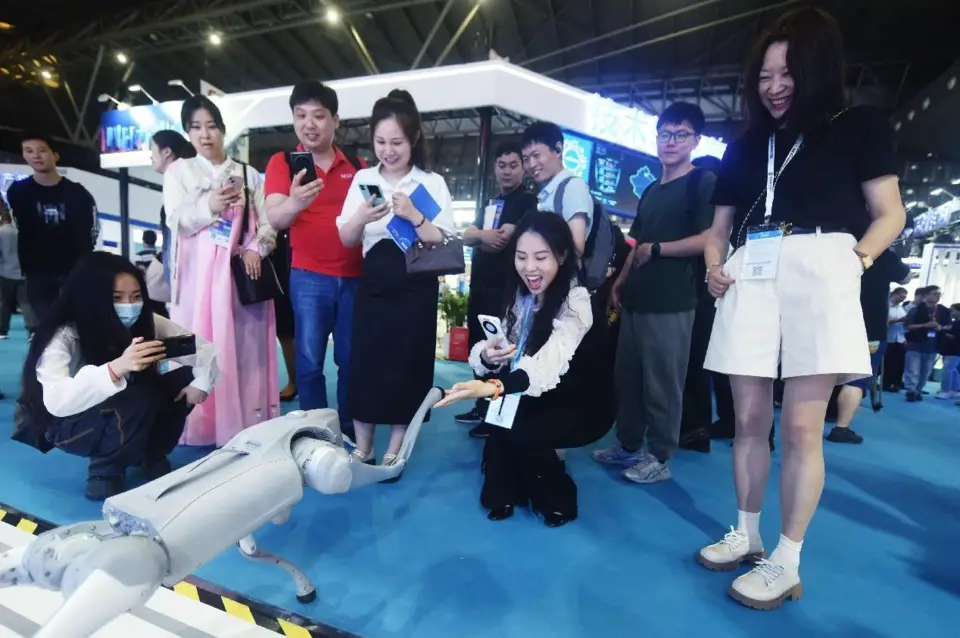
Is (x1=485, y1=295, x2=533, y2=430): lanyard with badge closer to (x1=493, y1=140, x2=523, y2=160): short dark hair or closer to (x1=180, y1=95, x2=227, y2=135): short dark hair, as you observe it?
(x1=493, y1=140, x2=523, y2=160): short dark hair

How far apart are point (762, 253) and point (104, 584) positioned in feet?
4.90

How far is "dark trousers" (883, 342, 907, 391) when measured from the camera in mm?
5934

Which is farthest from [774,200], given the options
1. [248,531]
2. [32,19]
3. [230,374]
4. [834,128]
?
[32,19]

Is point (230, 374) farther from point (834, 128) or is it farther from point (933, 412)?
point (933, 412)

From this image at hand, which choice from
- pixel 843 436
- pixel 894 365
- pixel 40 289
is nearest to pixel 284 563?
pixel 40 289

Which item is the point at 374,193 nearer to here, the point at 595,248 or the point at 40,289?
the point at 595,248

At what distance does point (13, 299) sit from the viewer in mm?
5477

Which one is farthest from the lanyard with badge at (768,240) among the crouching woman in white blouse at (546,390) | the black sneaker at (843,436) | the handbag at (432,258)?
the black sneaker at (843,436)

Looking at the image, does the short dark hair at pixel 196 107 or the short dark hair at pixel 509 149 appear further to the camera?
the short dark hair at pixel 509 149

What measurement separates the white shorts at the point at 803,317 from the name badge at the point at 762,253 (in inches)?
0.7

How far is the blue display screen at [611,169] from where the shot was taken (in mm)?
5348

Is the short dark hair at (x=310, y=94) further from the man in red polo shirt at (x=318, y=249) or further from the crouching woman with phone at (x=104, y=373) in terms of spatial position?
the crouching woman with phone at (x=104, y=373)

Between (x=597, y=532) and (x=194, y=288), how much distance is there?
6.17 feet

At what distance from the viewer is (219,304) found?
86.7 inches
